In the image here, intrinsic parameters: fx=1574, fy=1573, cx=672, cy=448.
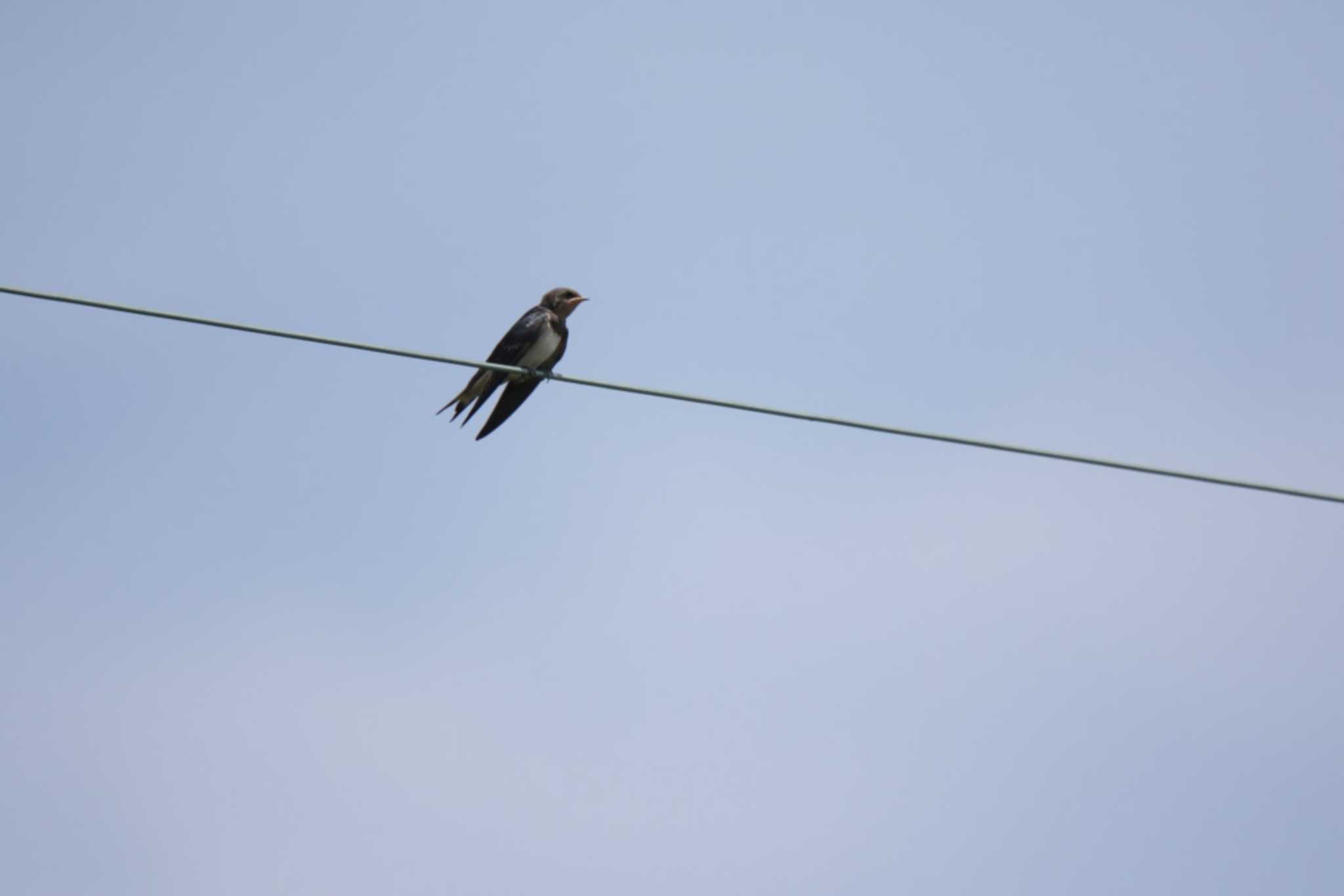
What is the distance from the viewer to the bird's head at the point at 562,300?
1350 cm

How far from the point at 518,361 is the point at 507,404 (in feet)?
1.31

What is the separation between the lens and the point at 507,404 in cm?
1310

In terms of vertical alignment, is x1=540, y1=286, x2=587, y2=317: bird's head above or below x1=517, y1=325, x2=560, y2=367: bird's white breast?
above

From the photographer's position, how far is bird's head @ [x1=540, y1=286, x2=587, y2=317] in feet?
44.3

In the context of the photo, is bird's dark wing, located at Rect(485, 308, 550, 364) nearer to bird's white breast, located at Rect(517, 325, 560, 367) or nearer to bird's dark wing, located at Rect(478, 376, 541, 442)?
bird's white breast, located at Rect(517, 325, 560, 367)

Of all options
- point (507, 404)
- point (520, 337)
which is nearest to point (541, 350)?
point (520, 337)

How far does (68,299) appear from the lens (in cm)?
718

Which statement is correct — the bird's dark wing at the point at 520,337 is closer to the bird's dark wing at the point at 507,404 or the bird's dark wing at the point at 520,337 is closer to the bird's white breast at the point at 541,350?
the bird's white breast at the point at 541,350

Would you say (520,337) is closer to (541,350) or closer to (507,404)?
(541,350)

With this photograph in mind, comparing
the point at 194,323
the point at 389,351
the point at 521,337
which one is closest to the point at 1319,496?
the point at 389,351

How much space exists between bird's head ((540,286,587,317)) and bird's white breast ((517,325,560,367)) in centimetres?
49

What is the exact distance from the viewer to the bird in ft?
42.5

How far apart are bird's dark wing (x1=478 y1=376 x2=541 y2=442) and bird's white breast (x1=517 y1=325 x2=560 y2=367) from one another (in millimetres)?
202

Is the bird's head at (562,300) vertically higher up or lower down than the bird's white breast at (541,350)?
higher up
